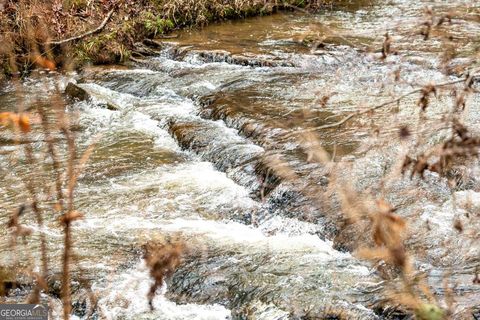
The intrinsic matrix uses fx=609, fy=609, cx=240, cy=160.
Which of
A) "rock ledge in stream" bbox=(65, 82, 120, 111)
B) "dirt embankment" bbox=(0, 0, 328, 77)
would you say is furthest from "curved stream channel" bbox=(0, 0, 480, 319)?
"dirt embankment" bbox=(0, 0, 328, 77)

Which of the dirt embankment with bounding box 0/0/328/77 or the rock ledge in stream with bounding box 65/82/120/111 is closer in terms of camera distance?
the rock ledge in stream with bounding box 65/82/120/111

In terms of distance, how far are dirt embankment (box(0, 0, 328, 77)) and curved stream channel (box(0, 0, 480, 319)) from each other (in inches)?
19.0

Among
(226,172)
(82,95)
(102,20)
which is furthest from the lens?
(102,20)

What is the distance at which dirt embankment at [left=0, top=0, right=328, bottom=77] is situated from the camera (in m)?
10.2

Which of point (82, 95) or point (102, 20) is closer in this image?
point (82, 95)

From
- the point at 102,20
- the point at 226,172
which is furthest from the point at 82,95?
the point at 226,172

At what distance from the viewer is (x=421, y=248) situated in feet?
15.2

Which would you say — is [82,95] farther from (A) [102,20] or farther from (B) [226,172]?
(B) [226,172]

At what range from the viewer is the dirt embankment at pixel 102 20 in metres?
10.2

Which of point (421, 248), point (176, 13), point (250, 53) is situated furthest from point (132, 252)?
point (176, 13)

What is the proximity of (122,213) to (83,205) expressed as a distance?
0.48m

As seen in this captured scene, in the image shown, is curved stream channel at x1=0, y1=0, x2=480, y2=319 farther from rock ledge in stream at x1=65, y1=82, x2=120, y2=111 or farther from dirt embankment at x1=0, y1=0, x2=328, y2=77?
dirt embankment at x1=0, y1=0, x2=328, y2=77

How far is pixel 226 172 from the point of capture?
262 inches

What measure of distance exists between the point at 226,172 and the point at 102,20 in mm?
5666
